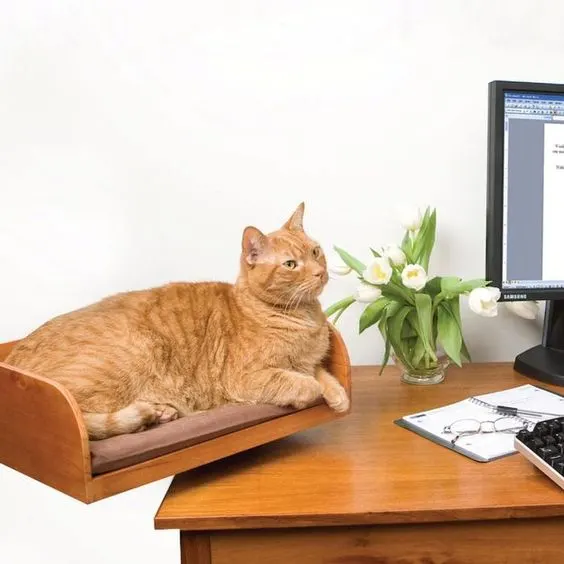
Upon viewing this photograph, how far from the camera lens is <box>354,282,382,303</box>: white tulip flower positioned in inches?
43.8

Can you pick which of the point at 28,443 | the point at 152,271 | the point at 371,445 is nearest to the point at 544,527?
the point at 371,445

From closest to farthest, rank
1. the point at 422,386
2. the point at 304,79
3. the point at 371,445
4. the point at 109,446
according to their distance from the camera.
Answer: the point at 109,446 < the point at 371,445 < the point at 422,386 < the point at 304,79

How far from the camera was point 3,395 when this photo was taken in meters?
0.76

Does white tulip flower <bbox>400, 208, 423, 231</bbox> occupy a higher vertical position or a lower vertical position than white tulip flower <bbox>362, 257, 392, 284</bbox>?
higher

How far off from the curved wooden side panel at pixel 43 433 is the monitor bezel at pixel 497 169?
0.76 meters

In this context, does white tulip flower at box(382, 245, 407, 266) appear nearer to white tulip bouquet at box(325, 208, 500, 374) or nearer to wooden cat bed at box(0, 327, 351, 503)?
white tulip bouquet at box(325, 208, 500, 374)

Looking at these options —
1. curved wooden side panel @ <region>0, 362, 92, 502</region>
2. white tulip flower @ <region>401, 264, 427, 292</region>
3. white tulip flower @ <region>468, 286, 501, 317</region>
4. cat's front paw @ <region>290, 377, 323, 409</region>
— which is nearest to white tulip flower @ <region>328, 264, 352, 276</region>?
white tulip flower @ <region>401, 264, 427, 292</region>

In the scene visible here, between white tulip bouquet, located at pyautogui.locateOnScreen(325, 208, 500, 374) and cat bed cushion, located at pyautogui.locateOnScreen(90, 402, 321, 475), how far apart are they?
0.34 m

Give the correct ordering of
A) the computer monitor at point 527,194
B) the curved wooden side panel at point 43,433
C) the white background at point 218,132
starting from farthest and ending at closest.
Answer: the white background at point 218,132 < the computer monitor at point 527,194 < the curved wooden side panel at point 43,433

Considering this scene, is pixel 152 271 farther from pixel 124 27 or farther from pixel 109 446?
pixel 109 446

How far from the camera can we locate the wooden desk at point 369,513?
700 millimetres

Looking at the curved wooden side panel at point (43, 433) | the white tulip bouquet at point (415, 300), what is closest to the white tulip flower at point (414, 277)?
the white tulip bouquet at point (415, 300)

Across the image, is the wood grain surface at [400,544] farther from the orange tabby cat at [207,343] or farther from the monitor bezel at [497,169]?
the monitor bezel at [497,169]

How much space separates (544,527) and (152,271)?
2.74ft
